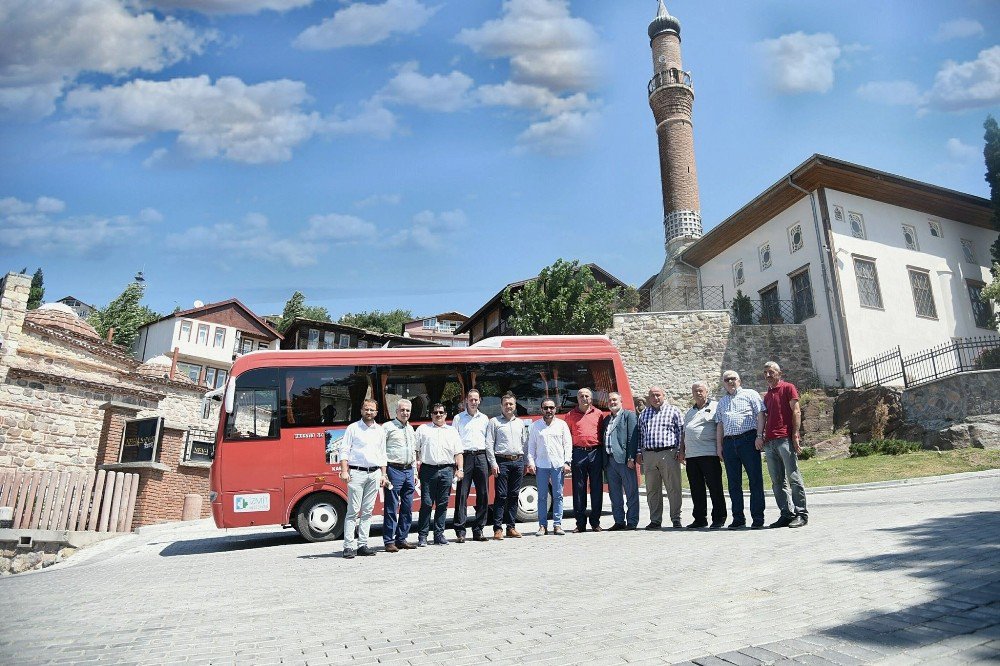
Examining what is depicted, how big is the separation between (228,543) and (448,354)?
195 inches

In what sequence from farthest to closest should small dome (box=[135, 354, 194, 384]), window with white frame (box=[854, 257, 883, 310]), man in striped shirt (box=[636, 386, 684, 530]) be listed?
1. small dome (box=[135, 354, 194, 384])
2. window with white frame (box=[854, 257, 883, 310])
3. man in striped shirt (box=[636, 386, 684, 530])

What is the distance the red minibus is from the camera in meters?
9.70

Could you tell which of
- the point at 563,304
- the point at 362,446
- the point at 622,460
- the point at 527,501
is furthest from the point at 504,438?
the point at 563,304

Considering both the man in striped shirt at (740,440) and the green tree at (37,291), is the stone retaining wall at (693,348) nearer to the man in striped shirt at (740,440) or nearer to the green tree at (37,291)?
the man in striped shirt at (740,440)

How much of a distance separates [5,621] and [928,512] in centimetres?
911

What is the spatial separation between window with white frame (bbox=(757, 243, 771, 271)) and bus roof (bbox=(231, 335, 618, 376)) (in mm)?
17018

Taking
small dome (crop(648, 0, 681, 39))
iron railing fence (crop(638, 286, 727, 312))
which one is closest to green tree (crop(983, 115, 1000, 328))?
iron railing fence (crop(638, 286, 727, 312))

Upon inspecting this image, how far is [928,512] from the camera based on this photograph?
7.30m

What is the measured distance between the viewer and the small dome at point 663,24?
39438 millimetres

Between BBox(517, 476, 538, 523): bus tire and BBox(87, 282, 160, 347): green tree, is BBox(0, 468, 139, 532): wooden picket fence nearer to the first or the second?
BBox(517, 476, 538, 523): bus tire

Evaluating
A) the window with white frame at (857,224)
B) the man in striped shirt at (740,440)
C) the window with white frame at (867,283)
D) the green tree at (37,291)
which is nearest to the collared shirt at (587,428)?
the man in striped shirt at (740,440)

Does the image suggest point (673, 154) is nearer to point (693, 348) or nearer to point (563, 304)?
point (563, 304)

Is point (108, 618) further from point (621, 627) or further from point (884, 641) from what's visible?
point (884, 641)

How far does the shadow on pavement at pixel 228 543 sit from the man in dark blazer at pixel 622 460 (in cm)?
535
